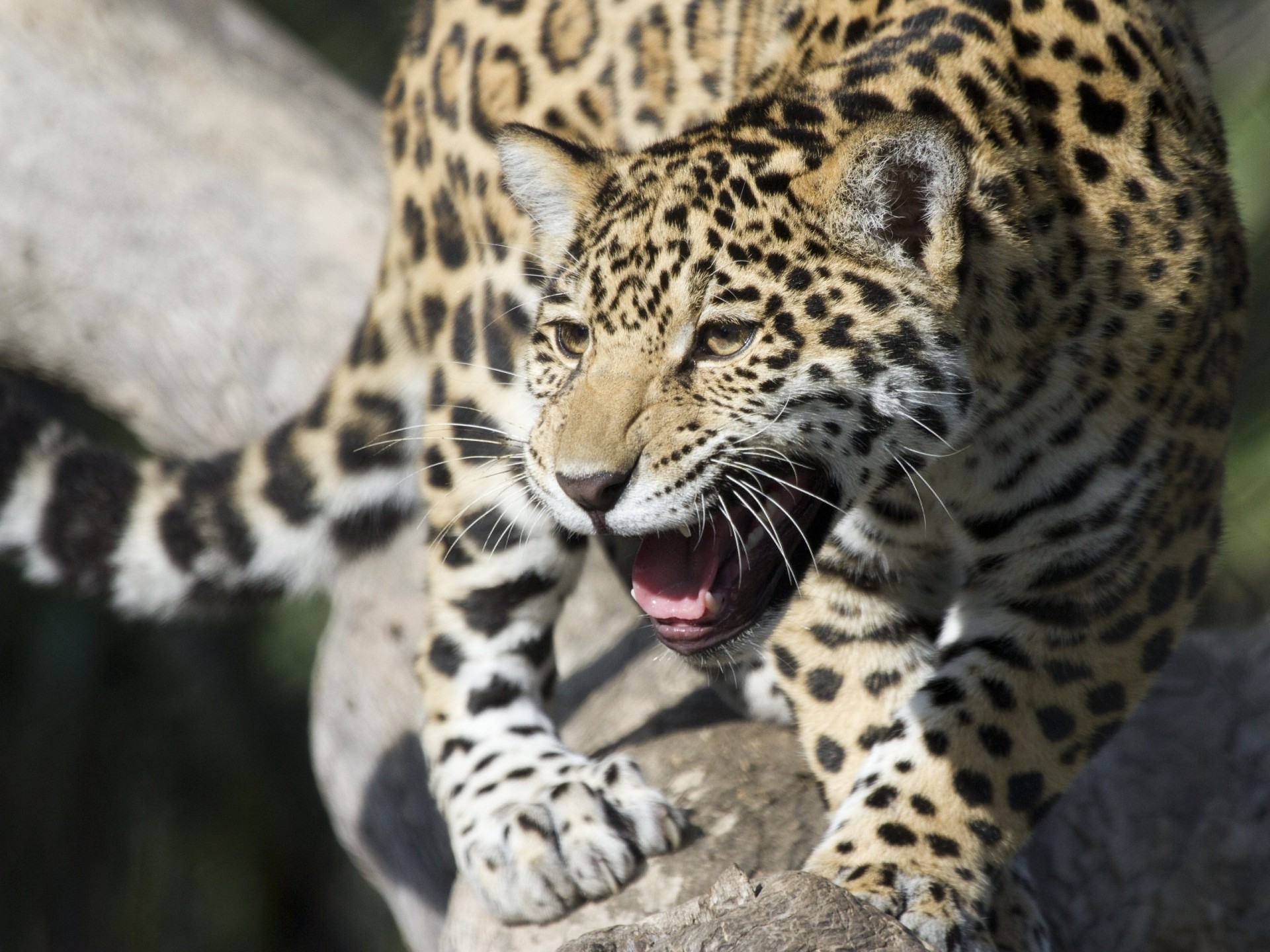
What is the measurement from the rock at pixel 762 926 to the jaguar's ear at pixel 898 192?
1.49 meters

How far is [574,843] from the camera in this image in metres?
4.48

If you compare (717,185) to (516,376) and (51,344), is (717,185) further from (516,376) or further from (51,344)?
(51,344)

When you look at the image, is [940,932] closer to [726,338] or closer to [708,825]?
[708,825]

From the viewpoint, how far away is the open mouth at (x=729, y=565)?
3.73 metres

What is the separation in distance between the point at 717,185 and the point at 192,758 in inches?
389

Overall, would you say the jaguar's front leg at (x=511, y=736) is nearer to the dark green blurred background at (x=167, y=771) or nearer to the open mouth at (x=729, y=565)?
the open mouth at (x=729, y=565)

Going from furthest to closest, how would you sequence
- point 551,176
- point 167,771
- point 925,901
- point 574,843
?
point 167,771
point 574,843
point 551,176
point 925,901

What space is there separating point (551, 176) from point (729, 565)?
1.19 meters

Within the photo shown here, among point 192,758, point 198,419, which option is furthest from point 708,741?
point 192,758

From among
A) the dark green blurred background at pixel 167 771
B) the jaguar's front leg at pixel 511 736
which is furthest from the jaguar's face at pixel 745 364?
the dark green blurred background at pixel 167 771

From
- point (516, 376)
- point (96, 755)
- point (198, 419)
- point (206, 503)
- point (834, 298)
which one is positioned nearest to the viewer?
point (834, 298)

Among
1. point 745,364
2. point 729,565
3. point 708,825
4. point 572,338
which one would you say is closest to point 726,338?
point 745,364

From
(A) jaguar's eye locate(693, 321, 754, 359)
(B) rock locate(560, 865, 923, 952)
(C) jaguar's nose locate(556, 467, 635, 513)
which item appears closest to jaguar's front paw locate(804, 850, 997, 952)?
(B) rock locate(560, 865, 923, 952)

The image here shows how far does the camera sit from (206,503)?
540 cm
